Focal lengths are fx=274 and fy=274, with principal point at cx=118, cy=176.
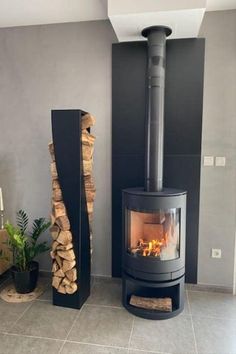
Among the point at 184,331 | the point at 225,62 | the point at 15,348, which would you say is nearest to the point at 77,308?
the point at 15,348

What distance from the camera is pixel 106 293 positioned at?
2521 millimetres

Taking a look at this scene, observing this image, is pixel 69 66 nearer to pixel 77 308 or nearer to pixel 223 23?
pixel 223 23

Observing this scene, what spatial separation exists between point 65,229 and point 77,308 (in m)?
0.68

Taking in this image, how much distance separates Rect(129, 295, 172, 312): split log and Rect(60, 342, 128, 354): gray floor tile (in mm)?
441

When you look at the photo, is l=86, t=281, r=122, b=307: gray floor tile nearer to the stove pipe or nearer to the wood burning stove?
the wood burning stove

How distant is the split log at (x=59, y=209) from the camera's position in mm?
2156

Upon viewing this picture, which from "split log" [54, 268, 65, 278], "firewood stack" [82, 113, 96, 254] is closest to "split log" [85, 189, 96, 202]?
"firewood stack" [82, 113, 96, 254]

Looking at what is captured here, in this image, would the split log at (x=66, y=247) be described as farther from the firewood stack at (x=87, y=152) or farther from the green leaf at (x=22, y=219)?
the green leaf at (x=22, y=219)

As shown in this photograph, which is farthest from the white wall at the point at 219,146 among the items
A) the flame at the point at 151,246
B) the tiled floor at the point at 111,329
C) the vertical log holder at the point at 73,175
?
the vertical log holder at the point at 73,175

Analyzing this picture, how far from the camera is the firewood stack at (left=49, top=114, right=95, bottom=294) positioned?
217cm

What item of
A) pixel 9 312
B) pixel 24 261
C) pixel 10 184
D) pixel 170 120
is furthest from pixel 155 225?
pixel 10 184

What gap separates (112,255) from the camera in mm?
2699

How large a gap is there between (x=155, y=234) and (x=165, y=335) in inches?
28.3

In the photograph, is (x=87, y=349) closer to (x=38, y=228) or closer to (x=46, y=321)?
(x=46, y=321)
